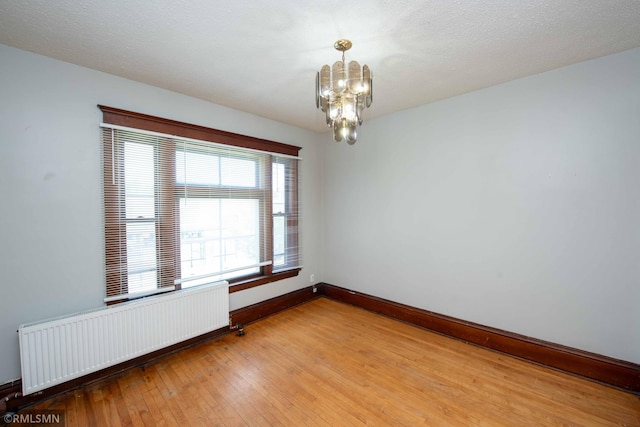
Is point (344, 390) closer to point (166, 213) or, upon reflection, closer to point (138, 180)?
point (166, 213)

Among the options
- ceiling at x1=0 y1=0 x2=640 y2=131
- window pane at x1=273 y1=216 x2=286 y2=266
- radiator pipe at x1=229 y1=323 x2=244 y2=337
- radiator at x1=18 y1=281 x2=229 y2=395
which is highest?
ceiling at x1=0 y1=0 x2=640 y2=131

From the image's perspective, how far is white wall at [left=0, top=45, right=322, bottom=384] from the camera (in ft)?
6.30

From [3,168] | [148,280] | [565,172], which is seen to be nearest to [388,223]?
[565,172]

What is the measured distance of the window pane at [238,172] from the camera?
311 cm

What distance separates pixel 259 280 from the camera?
3447mm

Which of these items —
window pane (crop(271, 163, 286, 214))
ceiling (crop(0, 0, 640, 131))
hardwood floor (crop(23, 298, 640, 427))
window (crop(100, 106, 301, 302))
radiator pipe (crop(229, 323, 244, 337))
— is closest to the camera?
ceiling (crop(0, 0, 640, 131))

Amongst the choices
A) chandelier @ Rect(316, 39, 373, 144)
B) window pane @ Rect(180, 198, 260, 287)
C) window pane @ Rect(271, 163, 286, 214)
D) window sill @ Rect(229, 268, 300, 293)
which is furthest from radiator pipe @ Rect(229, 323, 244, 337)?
chandelier @ Rect(316, 39, 373, 144)

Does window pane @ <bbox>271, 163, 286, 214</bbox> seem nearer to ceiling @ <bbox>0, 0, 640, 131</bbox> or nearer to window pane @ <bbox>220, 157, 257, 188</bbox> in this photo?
window pane @ <bbox>220, 157, 257, 188</bbox>

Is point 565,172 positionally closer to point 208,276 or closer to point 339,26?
point 339,26

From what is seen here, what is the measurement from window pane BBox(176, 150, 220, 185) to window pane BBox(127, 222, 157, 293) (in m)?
0.61

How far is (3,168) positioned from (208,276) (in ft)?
6.07

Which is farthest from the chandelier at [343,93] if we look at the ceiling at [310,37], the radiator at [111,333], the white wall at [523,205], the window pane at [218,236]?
the radiator at [111,333]

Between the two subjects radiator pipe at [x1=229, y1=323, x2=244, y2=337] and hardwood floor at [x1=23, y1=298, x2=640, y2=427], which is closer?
hardwood floor at [x1=23, y1=298, x2=640, y2=427]

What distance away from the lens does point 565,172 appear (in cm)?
231
